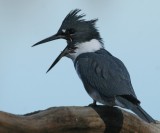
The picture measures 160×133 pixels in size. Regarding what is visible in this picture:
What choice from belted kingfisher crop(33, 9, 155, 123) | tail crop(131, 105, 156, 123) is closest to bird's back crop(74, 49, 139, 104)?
belted kingfisher crop(33, 9, 155, 123)

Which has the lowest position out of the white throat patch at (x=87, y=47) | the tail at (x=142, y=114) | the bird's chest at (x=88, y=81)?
the tail at (x=142, y=114)

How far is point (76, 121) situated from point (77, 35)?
141 centimetres

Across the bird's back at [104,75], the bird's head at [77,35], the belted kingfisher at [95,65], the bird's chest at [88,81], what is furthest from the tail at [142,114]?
the bird's head at [77,35]

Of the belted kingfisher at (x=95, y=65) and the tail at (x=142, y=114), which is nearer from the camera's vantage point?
the tail at (x=142, y=114)

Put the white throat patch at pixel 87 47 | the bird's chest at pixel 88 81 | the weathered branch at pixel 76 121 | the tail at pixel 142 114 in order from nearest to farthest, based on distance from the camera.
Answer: the weathered branch at pixel 76 121, the tail at pixel 142 114, the bird's chest at pixel 88 81, the white throat patch at pixel 87 47

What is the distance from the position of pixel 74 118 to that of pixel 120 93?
597mm

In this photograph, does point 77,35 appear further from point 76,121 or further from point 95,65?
point 76,121

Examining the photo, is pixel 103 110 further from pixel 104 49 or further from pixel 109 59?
pixel 104 49

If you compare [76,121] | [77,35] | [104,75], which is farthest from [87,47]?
[76,121]

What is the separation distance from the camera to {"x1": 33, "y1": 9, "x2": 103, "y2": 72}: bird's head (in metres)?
3.78

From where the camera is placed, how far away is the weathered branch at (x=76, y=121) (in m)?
2.33

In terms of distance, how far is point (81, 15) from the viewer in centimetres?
394

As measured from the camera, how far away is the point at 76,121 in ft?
8.33

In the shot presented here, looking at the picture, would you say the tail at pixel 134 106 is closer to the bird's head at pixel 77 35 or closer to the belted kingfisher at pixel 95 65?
the belted kingfisher at pixel 95 65
